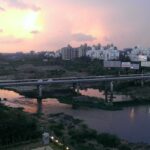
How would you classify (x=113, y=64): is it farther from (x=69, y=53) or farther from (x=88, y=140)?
(x=88, y=140)

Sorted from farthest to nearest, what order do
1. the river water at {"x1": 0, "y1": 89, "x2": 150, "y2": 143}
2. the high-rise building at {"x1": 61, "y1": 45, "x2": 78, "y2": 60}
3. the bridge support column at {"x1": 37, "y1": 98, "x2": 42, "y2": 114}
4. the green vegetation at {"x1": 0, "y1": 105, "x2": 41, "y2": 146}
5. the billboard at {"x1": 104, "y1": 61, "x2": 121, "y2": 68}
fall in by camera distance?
the high-rise building at {"x1": 61, "y1": 45, "x2": 78, "y2": 60} < the billboard at {"x1": 104, "y1": 61, "x2": 121, "y2": 68} < the bridge support column at {"x1": 37, "y1": 98, "x2": 42, "y2": 114} < the river water at {"x1": 0, "y1": 89, "x2": 150, "y2": 143} < the green vegetation at {"x1": 0, "y1": 105, "x2": 41, "y2": 146}

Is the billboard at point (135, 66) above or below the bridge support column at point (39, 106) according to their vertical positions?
above

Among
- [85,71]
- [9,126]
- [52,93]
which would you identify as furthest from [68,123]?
[85,71]

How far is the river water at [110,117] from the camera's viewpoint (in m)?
12.1

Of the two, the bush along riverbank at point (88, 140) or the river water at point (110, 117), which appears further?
the river water at point (110, 117)

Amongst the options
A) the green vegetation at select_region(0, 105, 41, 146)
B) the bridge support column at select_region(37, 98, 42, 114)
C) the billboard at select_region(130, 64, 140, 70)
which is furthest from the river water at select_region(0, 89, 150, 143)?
the billboard at select_region(130, 64, 140, 70)

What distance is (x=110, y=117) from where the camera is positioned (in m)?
14.6

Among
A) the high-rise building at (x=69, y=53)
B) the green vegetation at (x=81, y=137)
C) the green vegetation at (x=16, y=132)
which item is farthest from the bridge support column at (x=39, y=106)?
the high-rise building at (x=69, y=53)

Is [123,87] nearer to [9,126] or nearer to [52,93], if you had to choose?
[52,93]

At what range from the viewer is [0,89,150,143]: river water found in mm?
12087

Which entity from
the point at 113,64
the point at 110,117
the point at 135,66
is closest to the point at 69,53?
the point at 113,64

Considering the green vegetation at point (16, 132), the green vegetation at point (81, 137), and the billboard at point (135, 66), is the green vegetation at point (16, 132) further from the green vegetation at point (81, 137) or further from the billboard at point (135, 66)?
the billboard at point (135, 66)

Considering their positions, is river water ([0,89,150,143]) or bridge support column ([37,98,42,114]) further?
bridge support column ([37,98,42,114])

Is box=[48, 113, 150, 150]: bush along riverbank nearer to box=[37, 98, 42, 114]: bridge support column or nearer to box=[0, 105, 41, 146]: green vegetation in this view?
box=[0, 105, 41, 146]: green vegetation
